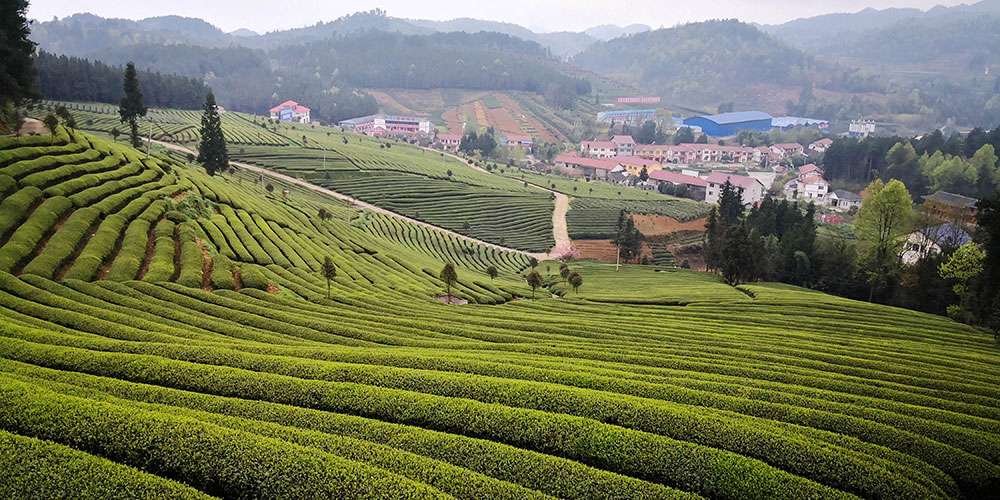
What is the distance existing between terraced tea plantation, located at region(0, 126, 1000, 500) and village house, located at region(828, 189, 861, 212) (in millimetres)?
81589

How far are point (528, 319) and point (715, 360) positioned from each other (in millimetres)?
10474

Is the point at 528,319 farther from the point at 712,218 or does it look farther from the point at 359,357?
the point at 712,218

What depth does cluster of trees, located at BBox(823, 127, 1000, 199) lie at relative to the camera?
94.4 metres

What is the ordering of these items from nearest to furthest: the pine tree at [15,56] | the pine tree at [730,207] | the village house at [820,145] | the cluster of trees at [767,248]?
the pine tree at [15,56], the cluster of trees at [767,248], the pine tree at [730,207], the village house at [820,145]

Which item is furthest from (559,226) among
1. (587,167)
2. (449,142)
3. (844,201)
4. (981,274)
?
(449,142)

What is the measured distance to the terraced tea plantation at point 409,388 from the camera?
33.1 ft

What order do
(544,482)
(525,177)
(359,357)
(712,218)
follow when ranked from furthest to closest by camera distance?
(525,177) → (712,218) → (359,357) → (544,482)

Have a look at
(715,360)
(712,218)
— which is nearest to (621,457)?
(715,360)

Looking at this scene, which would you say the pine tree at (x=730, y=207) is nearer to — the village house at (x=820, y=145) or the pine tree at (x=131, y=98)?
the pine tree at (x=131, y=98)

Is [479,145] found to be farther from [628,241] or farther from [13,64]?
[13,64]

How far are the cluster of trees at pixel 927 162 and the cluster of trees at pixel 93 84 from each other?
165m

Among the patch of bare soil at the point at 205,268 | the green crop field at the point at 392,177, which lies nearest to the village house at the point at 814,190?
the green crop field at the point at 392,177

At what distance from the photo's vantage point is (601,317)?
31.6m

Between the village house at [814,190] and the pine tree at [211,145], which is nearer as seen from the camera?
the pine tree at [211,145]
